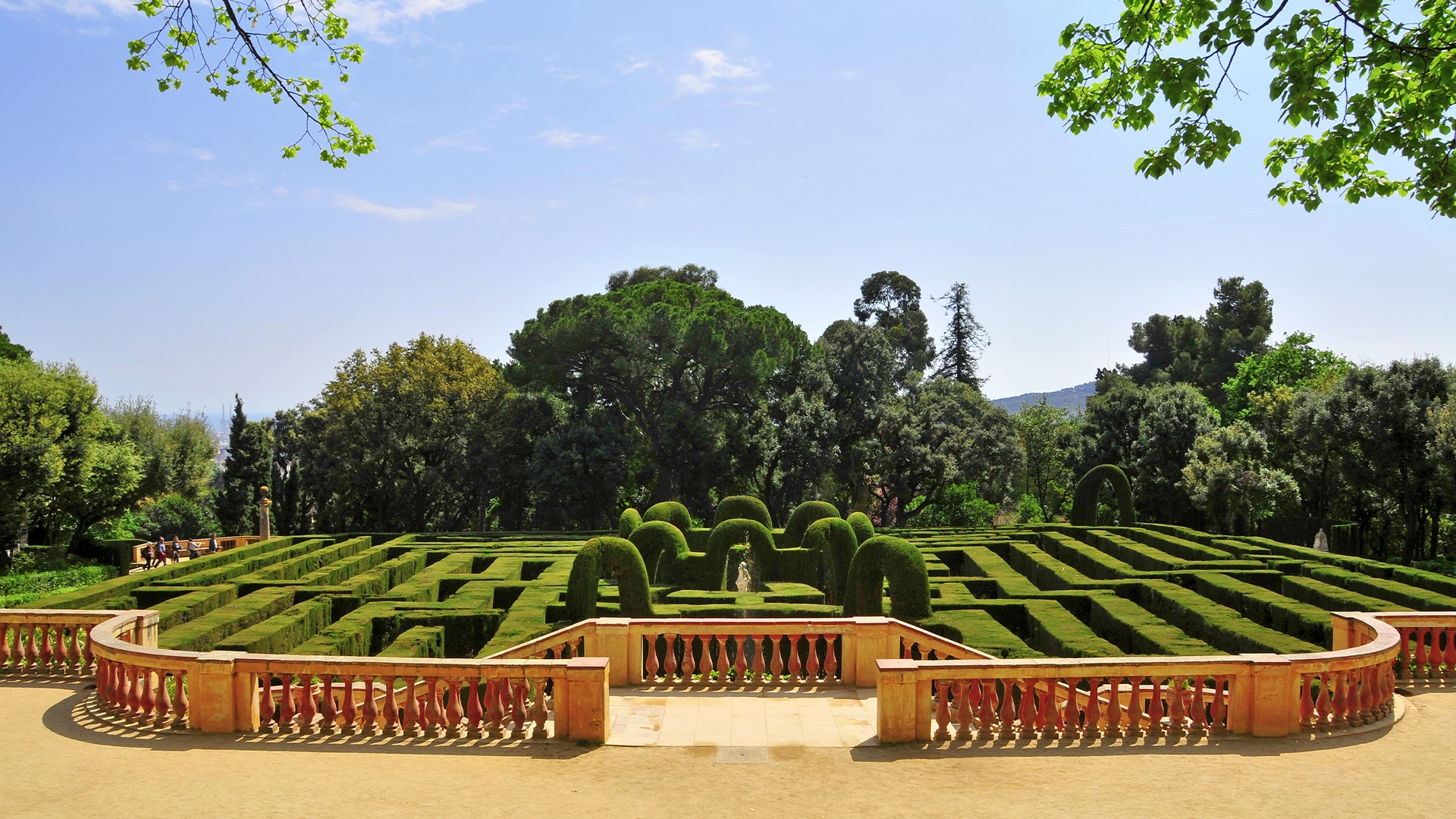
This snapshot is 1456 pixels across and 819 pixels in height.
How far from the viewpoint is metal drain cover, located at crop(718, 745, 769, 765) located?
31.1 ft

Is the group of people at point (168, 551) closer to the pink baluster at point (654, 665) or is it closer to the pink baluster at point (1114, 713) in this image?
Result: the pink baluster at point (654, 665)

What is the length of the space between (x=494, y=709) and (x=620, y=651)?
2974mm

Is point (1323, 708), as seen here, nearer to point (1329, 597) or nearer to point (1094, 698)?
point (1094, 698)

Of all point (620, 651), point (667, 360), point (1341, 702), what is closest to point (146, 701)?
point (620, 651)

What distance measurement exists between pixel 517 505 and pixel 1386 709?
4669 cm

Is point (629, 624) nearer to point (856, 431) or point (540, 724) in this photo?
point (540, 724)

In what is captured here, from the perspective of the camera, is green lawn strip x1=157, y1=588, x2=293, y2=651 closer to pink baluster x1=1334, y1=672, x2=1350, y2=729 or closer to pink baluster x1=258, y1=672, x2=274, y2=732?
pink baluster x1=258, y1=672, x2=274, y2=732

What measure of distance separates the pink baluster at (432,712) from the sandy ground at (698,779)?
0.83 feet

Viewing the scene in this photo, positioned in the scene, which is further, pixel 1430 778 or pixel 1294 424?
→ pixel 1294 424

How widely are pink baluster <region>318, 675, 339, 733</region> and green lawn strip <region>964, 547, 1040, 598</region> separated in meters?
14.9

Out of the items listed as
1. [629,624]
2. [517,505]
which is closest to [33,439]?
[517,505]

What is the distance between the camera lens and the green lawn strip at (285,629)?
16.2 m

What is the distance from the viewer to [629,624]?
12852 millimetres

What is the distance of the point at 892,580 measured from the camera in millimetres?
16828
